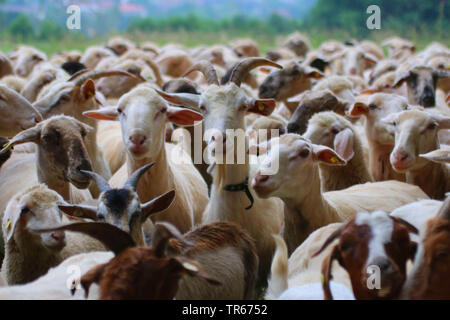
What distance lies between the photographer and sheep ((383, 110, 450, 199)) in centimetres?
503

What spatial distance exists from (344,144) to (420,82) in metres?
2.61

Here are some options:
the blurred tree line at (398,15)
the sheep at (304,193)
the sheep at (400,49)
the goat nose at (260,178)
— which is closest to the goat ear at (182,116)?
the sheep at (304,193)

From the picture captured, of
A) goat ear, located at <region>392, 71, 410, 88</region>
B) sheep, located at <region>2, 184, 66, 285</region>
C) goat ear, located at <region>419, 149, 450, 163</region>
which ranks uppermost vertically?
goat ear, located at <region>392, 71, 410, 88</region>

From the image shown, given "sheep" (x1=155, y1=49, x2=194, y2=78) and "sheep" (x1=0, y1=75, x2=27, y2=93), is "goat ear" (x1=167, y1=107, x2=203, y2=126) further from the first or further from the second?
"sheep" (x1=155, y1=49, x2=194, y2=78)

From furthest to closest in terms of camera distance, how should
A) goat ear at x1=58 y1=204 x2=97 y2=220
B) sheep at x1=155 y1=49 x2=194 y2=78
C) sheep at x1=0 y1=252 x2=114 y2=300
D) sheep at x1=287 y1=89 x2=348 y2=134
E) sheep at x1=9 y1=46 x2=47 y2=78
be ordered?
sheep at x1=9 y1=46 x2=47 y2=78
sheep at x1=155 y1=49 x2=194 y2=78
sheep at x1=287 y1=89 x2=348 y2=134
goat ear at x1=58 y1=204 x2=97 y2=220
sheep at x1=0 y1=252 x2=114 y2=300

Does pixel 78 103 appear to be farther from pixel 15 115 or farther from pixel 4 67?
pixel 4 67

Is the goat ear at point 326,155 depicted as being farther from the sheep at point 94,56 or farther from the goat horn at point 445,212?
the sheep at point 94,56

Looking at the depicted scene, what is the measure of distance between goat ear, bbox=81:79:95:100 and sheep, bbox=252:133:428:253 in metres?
2.06

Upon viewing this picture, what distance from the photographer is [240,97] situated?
184 inches

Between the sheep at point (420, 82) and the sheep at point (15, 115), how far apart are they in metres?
4.14

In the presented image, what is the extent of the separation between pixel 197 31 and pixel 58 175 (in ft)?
83.1

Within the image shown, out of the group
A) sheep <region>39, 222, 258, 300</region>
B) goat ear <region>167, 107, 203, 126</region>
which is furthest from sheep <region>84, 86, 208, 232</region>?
sheep <region>39, 222, 258, 300</region>

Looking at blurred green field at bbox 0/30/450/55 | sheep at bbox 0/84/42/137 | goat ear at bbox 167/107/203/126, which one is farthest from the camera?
blurred green field at bbox 0/30/450/55
